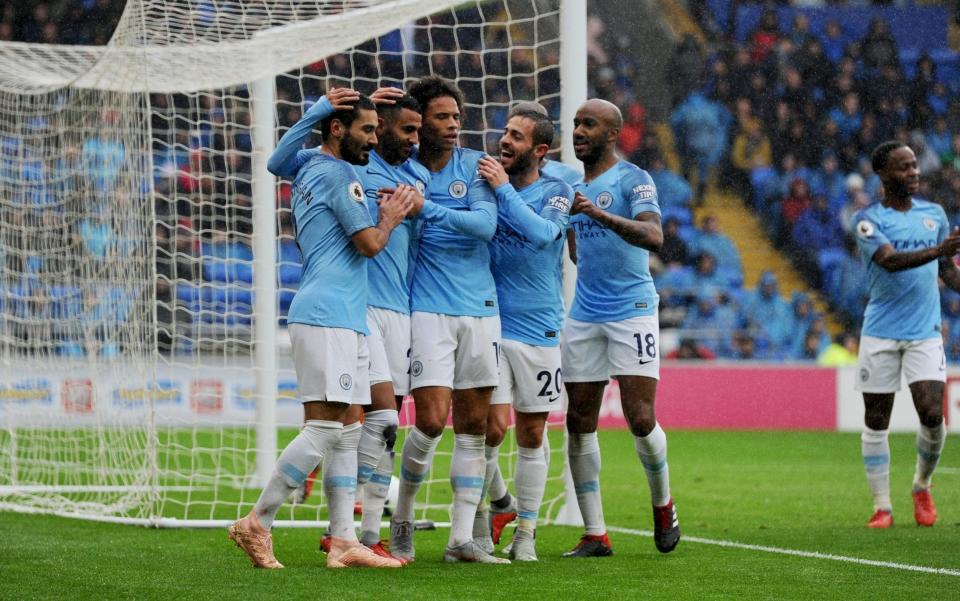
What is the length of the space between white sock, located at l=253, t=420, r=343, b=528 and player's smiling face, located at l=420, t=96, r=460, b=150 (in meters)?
1.50

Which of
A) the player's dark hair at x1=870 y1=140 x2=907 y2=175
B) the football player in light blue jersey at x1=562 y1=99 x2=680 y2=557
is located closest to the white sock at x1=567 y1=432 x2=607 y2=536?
the football player in light blue jersey at x1=562 y1=99 x2=680 y2=557

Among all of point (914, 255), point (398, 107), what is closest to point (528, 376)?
point (398, 107)

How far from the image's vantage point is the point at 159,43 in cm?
948

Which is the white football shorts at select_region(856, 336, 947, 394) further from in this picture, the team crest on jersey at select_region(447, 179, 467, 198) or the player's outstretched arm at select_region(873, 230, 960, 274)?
the team crest on jersey at select_region(447, 179, 467, 198)

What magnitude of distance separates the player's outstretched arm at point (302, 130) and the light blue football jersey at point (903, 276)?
3.91 m

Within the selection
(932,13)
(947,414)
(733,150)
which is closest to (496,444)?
(947,414)

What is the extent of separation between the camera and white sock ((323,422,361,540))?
19.7 ft

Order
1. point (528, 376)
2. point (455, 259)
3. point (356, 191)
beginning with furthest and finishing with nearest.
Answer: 1. point (528, 376)
2. point (455, 259)
3. point (356, 191)

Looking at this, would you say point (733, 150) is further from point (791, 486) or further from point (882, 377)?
point (882, 377)

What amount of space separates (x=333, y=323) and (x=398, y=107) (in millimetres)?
1108

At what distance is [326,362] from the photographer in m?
5.76

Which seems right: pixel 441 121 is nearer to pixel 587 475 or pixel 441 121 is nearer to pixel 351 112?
pixel 351 112

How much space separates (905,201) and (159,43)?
16.9 ft

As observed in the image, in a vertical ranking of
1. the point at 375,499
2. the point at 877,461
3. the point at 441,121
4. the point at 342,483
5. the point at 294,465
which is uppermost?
the point at 441,121
